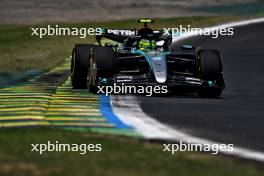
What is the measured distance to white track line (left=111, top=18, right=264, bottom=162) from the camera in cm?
722

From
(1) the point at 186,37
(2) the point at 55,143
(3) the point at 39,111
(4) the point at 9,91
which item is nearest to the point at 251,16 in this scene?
(1) the point at 186,37

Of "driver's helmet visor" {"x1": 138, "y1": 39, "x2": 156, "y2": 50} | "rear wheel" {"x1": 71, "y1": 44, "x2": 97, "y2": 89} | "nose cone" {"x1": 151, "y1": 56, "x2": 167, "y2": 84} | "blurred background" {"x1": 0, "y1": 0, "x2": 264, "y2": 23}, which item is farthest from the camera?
"blurred background" {"x1": 0, "y1": 0, "x2": 264, "y2": 23}

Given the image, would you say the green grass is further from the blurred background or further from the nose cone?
the blurred background

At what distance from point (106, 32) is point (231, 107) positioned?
4.68m

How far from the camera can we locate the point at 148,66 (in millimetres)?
13391

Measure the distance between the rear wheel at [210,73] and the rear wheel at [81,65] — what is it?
6.71 ft

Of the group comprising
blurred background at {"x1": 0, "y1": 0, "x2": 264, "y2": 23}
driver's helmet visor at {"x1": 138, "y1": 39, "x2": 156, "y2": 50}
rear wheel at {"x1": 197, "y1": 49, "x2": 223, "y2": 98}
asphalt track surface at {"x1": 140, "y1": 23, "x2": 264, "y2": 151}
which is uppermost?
blurred background at {"x1": 0, "y1": 0, "x2": 264, "y2": 23}

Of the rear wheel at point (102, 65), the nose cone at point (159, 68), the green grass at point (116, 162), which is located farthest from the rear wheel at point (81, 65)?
the green grass at point (116, 162)

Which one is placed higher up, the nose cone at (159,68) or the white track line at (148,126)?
the nose cone at (159,68)

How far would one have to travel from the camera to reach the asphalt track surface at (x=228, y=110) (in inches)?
333

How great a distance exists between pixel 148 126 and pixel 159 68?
14.7ft

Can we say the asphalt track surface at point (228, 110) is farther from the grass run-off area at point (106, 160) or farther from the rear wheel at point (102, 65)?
the grass run-off area at point (106, 160)

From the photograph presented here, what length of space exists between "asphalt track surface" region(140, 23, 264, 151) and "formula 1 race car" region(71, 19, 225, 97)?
12.2 inches

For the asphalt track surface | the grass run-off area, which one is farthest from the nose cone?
the grass run-off area
